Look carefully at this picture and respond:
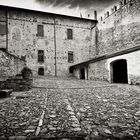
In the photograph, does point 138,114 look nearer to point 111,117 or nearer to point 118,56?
point 111,117

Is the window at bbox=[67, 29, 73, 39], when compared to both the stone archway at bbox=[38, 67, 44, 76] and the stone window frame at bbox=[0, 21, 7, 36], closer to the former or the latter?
the stone archway at bbox=[38, 67, 44, 76]

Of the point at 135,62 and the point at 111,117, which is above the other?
the point at 135,62

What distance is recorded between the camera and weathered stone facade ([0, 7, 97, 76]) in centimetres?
1559

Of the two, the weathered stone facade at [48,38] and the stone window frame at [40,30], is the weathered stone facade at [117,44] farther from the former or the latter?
the stone window frame at [40,30]

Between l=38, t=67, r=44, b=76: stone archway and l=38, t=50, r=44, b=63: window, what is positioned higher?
l=38, t=50, r=44, b=63: window

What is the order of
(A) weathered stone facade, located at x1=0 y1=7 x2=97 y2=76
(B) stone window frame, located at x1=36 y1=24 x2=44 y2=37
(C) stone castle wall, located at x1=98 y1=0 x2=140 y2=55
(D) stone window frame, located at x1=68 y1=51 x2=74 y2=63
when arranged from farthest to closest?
(D) stone window frame, located at x1=68 y1=51 x2=74 y2=63 → (B) stone window frame, located at x1=36 y1=24 x2=44 y2=37 → (A) weathered stone facade, located at x1=0 y1=7 x2=97 y2=76 → (C) stone castle wall, located at x1=98 y1=0 x2=140 y2=55

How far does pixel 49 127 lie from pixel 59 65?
607 inches

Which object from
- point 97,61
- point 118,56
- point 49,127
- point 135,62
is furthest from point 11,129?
point 97,61

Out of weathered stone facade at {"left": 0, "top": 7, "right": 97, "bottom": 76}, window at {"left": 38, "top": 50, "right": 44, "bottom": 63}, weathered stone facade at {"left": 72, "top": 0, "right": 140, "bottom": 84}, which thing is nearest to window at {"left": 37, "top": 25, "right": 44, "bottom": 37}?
weathered stone facade at {"left": 0, "top": 7, "right": 97, "bottom": 76}

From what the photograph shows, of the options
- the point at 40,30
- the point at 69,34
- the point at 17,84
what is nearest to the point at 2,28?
the point at 40,30

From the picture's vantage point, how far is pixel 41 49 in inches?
662

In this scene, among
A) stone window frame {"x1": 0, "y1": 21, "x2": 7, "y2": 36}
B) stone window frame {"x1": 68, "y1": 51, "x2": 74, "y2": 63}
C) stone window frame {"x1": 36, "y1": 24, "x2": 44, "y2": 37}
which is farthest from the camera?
stone window frame {"x1": 68, "y1": 51, "x2": 74, "y2": 63}

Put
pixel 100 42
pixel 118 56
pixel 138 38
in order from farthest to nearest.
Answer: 1. pixel 100 42
2. pixel 138 38
3. pixel 118 56

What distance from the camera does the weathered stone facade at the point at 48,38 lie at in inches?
614
